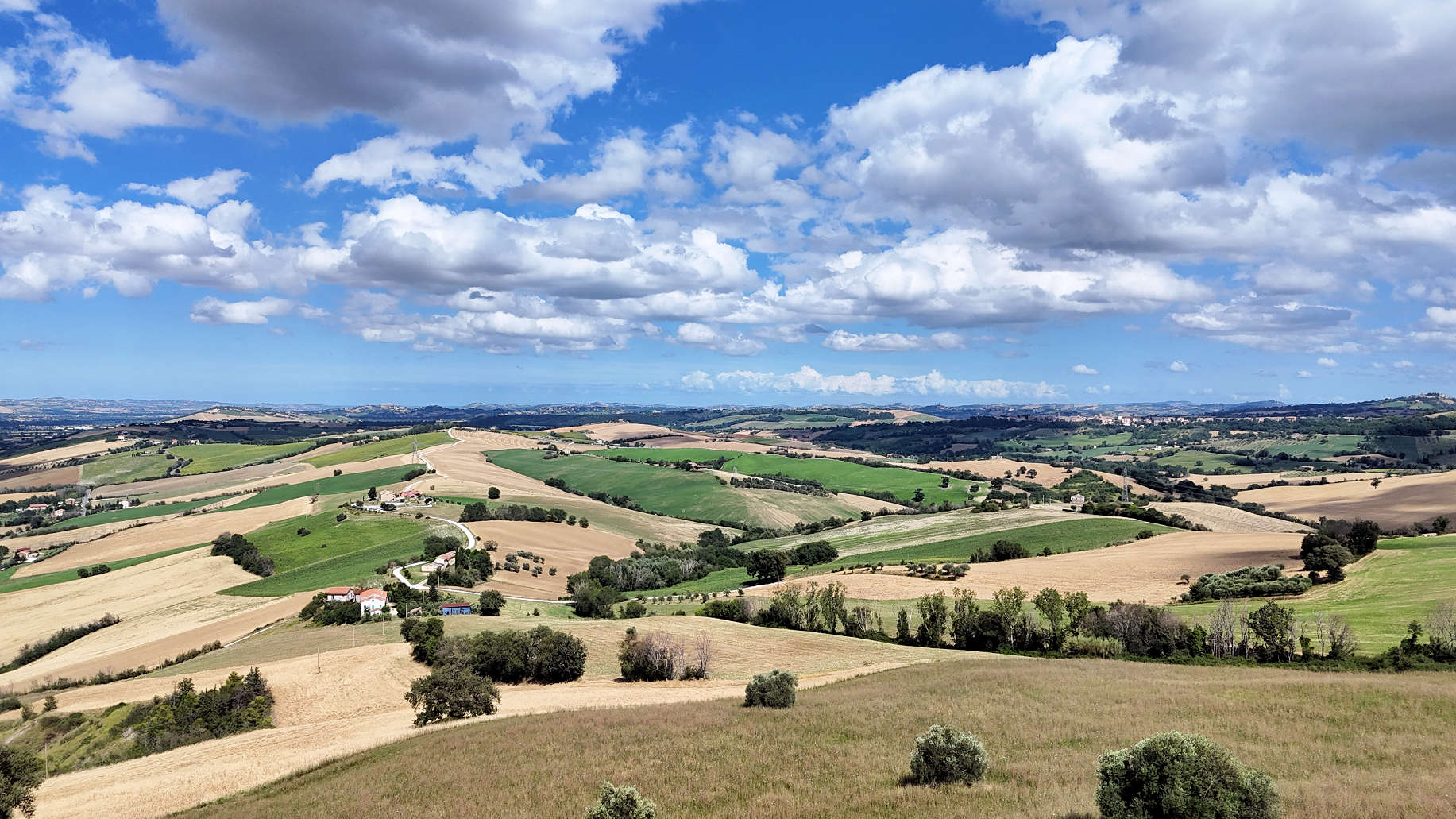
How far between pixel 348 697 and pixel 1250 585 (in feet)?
232

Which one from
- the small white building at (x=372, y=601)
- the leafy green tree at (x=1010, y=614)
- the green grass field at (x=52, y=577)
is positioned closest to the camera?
the leafy green tree at (x=1010, y=614)

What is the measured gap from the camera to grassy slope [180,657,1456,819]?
18219mm

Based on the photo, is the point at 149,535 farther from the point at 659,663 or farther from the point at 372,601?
the point at 659,663

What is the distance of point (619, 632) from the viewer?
63000mm

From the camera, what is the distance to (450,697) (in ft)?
132

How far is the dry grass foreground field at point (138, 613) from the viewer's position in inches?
2665

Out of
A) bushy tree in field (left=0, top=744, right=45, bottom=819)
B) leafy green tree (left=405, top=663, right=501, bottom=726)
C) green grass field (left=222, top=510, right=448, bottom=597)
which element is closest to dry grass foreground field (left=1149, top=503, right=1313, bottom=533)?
leafy green tree (left=405, top=663, right=501, bottom=726)

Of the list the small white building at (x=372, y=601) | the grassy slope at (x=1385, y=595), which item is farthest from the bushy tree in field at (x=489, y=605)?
the grassy slope at (x=1385, y=595)

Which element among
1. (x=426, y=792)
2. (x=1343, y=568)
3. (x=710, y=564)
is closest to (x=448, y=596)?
(x=710, y=564)

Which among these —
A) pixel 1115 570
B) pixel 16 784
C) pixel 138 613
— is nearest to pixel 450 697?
pixel 16 784

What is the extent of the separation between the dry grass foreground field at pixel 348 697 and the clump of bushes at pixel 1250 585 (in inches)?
1058

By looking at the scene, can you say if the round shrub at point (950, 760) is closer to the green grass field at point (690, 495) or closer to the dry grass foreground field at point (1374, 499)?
the dry grass foreground field at point (1374, 499)

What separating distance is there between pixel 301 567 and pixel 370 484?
60.4m

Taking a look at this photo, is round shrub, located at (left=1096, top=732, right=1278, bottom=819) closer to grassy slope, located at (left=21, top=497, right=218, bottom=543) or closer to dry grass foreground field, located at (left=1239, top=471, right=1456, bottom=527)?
dry grass foreground field, located at (left=1239, top=471, right=1456, bottom=527)
